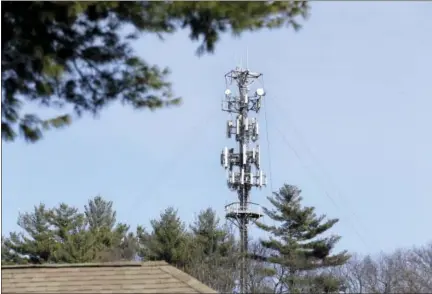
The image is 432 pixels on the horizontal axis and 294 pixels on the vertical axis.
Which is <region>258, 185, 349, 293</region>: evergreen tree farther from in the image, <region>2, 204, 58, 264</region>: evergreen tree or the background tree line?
<region>2, 204, 58, 264</region>: evergreen tree

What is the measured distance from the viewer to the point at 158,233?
79.7ft

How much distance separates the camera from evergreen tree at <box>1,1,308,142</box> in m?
5.11

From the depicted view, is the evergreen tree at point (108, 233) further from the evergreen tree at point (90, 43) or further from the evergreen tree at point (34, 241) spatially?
the evergreen tree at point (90, 43)

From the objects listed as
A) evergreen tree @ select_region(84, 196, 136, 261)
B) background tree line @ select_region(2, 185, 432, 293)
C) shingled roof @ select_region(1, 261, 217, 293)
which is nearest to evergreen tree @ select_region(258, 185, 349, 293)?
background tree line @ select_region(2, 185, 432, 293)

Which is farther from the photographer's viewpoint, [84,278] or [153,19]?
[84,278]

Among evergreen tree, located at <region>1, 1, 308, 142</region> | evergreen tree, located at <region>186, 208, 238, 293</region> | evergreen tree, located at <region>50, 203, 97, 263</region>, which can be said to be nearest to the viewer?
evergreen tree, located at <region>1, 1, 308, 142</region>

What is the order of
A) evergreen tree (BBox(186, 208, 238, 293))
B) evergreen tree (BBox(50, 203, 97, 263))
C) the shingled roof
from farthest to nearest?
evergreen tree (BBox(50, 203, 97, 263)) < evergreen tree (BBox(186, 208, 238, 293)) < the shingled roof

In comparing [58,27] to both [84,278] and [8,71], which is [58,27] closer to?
[8,71]

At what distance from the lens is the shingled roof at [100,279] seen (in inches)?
282

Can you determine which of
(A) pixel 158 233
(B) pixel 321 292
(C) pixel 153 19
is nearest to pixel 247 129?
(A) pixel 158 233

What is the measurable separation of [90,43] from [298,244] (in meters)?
18.2

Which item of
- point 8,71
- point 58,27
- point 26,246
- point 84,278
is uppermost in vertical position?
point 26,246

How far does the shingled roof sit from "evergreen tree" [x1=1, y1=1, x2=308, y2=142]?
234 cm

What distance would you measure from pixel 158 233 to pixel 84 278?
55.6 ft
